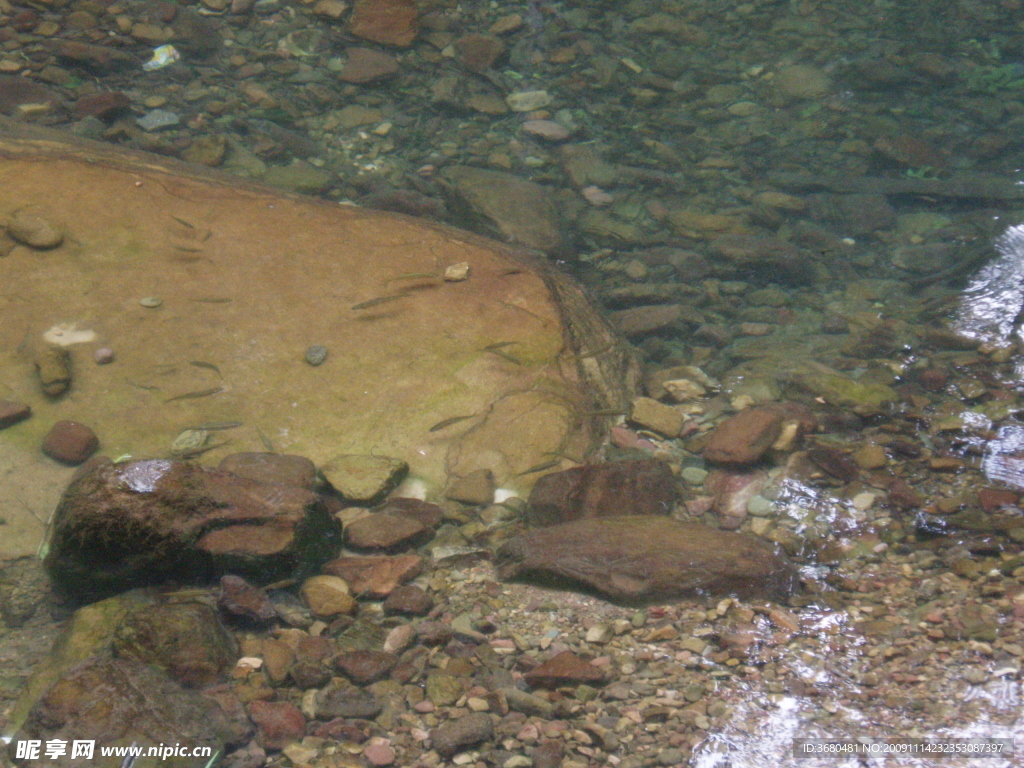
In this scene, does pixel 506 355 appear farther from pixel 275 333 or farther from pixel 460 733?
pixel 460 733

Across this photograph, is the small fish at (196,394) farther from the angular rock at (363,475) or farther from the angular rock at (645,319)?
the angular rock at (645,319)

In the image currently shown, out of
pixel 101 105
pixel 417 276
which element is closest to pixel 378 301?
pixel 417 276

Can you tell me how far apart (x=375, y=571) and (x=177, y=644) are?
76cm

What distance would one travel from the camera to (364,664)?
8.21 feet

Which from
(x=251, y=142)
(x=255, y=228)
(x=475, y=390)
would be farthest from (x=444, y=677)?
(x=251, y=142)

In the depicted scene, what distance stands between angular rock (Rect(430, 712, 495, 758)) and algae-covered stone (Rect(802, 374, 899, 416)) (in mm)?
2543

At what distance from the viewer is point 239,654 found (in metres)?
2.53

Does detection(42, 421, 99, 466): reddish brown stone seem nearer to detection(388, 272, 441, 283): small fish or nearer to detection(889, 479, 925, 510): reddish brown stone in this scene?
detection(388, 272, 441, 283): small fish

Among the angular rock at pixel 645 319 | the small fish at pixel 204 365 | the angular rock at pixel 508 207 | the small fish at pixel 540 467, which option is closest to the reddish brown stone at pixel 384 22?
the angular rock at pixel 508 207

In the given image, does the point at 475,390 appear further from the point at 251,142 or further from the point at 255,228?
the point at 251,142

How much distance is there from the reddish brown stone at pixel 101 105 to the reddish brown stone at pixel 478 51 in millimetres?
2962

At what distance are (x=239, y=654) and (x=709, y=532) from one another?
1787mm

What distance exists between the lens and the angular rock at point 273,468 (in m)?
3.10

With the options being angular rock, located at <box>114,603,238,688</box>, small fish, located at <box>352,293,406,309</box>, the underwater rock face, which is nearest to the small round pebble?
small fish, located at <box>352,293,406,309</box>
